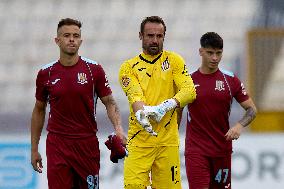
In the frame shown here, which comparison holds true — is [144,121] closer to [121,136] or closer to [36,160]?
[121,136]

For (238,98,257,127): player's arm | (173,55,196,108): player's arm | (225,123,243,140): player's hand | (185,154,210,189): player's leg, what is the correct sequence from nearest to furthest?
(173,55,196,108): player's arm, (225,123,243,140): player's hand, (185,154,210,189): player's leg, (238,98,257,127): player's arm

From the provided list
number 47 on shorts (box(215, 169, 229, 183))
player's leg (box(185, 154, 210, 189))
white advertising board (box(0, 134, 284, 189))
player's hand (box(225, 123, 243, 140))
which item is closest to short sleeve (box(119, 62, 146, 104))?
player's hand (box(225, 123, 243, 140))

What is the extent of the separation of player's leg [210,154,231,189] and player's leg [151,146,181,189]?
1130mm

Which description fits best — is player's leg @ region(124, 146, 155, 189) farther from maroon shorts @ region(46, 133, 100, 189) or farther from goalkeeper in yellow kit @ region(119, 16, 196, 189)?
maroon shorts @ region(46, 133, 100, 189)

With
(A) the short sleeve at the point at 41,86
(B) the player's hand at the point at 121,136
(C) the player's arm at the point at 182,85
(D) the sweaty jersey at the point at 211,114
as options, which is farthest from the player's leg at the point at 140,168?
(D) the sweaty jersey at the point at 211,114

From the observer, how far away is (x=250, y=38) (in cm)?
1303

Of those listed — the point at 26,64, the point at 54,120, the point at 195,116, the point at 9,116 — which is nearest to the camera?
the point at 54,120

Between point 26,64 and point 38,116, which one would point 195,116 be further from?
point 26,64

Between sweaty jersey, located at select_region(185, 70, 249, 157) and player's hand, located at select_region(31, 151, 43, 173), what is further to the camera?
sweaty jersey, located at select_region(185, 70, 249, 157)

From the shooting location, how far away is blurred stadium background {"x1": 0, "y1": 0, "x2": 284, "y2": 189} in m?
11.9

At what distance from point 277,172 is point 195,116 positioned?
3318 mm

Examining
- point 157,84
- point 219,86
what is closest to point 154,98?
point 157,84

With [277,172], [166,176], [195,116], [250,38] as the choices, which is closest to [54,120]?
[166,176]

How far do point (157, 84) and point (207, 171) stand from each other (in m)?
→ 1.50
